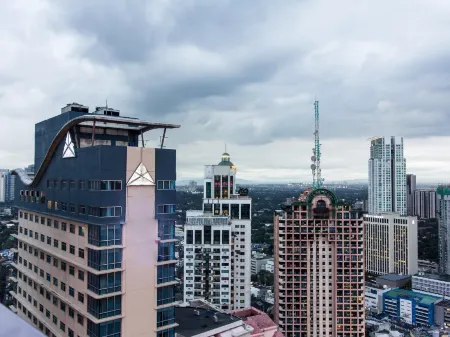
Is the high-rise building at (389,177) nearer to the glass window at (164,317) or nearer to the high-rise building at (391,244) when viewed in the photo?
the high-rise building at (391,244)

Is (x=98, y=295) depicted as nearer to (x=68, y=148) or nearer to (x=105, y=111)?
(x=68, y=148)

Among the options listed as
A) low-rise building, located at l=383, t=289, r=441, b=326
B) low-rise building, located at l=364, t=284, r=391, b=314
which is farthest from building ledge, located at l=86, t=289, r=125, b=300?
low-rise building, located at l=364, t=284, r=391, b=314

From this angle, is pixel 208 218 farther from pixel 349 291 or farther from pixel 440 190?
pixel 440 190

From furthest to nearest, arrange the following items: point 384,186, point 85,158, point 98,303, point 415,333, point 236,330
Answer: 1. point 384,186
2. point 415,333
3. point 236,330
4. point 85,158
5. point 98,303

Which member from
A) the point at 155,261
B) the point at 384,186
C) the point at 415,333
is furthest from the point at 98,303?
the point at 384,186

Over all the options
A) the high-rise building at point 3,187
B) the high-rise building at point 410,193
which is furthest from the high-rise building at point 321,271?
the high-rise building at point 410,193

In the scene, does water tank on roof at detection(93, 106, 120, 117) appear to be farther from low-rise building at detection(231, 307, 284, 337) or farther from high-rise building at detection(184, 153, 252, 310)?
high-rise building at detection(184, 153, 252, 310)
